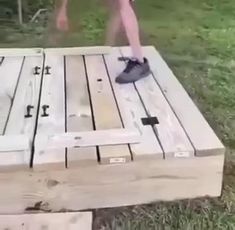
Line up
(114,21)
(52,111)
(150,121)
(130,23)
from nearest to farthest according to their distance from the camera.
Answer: (150,121)
(52,111)
(130,23)
(114,21)

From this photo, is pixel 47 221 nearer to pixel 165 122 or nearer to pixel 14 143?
pixel 14 143

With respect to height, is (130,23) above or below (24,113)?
above

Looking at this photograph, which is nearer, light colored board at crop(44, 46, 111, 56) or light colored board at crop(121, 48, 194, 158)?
light colored board at crop(121, 48, 194, 158)

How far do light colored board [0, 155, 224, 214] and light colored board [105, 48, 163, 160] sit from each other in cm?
4

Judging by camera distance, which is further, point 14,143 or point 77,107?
point 77,107

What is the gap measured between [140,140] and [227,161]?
1.33 ft

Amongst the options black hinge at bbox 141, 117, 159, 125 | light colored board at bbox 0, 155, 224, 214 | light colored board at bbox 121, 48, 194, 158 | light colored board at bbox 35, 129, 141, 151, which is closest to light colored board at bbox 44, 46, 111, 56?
light colored board at bbox 121, 48, 194, 158

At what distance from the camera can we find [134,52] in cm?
240

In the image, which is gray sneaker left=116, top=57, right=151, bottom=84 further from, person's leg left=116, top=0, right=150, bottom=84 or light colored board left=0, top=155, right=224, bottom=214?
light colored board left=0, top=155, right=224, bottom=214

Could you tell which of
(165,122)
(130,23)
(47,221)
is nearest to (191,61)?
(130,23)

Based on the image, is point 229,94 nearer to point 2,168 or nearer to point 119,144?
point 119,144

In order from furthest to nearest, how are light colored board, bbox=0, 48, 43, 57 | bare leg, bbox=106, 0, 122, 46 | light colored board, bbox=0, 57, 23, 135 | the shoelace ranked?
1. light colored board, bbox=0, 48, 43, 57
2. bare leg, bbox=106, 0, 122, 46
3. the shoelace
4. light colored board, bbox=0, 57, 23, 135

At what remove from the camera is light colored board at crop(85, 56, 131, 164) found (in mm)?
1631

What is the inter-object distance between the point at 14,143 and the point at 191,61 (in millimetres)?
1656
